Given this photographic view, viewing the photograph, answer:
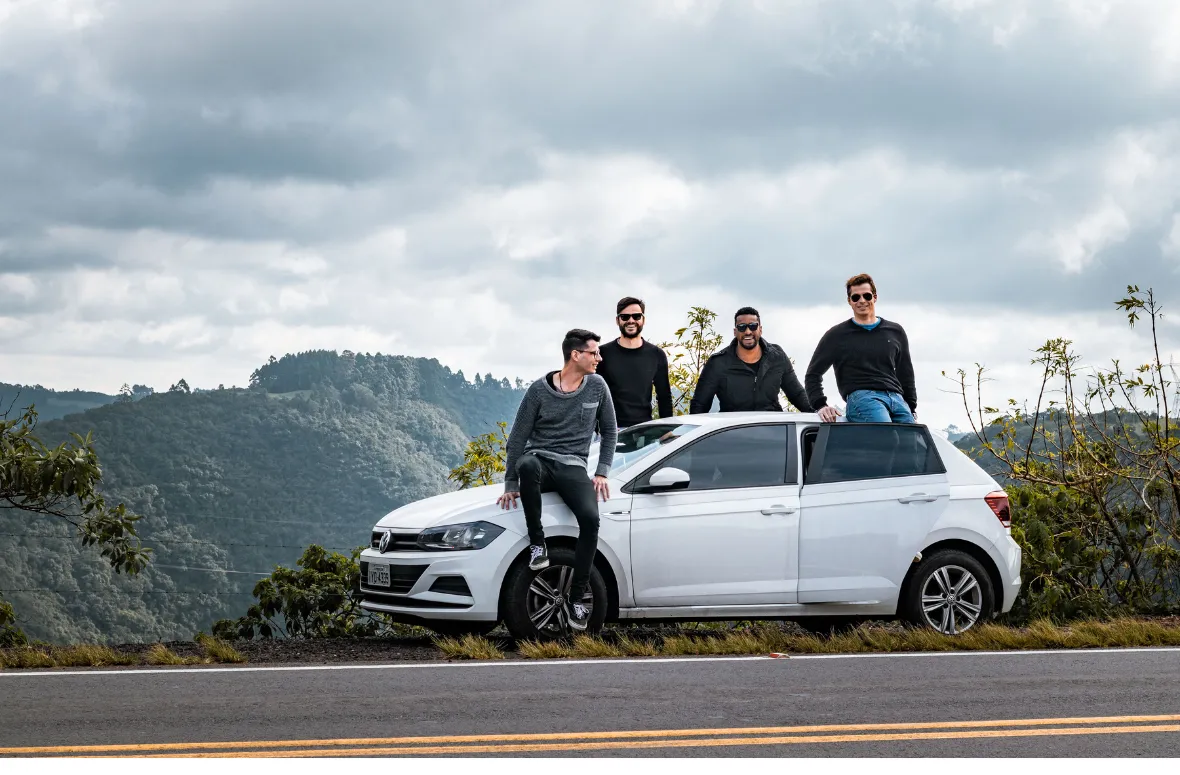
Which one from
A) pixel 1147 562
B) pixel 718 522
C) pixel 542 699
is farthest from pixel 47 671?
pixel 1147 562

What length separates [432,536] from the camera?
9.33 metres

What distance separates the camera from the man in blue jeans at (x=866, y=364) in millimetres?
10688

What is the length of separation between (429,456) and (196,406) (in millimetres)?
27833

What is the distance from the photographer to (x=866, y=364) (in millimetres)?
10719

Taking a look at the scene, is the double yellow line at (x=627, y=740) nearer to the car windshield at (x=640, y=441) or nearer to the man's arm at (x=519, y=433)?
the man's arm at (x=519, y=433)

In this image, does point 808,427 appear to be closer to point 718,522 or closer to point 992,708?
point 718,522

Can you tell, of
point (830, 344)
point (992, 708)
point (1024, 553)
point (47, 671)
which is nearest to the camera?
point (992, 708)

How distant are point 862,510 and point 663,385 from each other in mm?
2070

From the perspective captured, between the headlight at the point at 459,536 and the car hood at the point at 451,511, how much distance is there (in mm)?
39

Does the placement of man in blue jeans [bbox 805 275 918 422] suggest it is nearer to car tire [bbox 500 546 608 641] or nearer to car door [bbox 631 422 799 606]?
car door [bbox 631 422 799 606]

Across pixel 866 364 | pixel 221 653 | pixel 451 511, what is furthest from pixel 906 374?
pixel 221 653

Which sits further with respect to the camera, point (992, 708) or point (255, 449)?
point (255, 449)

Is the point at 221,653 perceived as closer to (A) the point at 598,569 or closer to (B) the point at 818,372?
(A) the point at 598,569

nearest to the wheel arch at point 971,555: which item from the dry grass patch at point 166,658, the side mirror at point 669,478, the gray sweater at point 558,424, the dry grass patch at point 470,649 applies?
the side mirror at point 669,478
